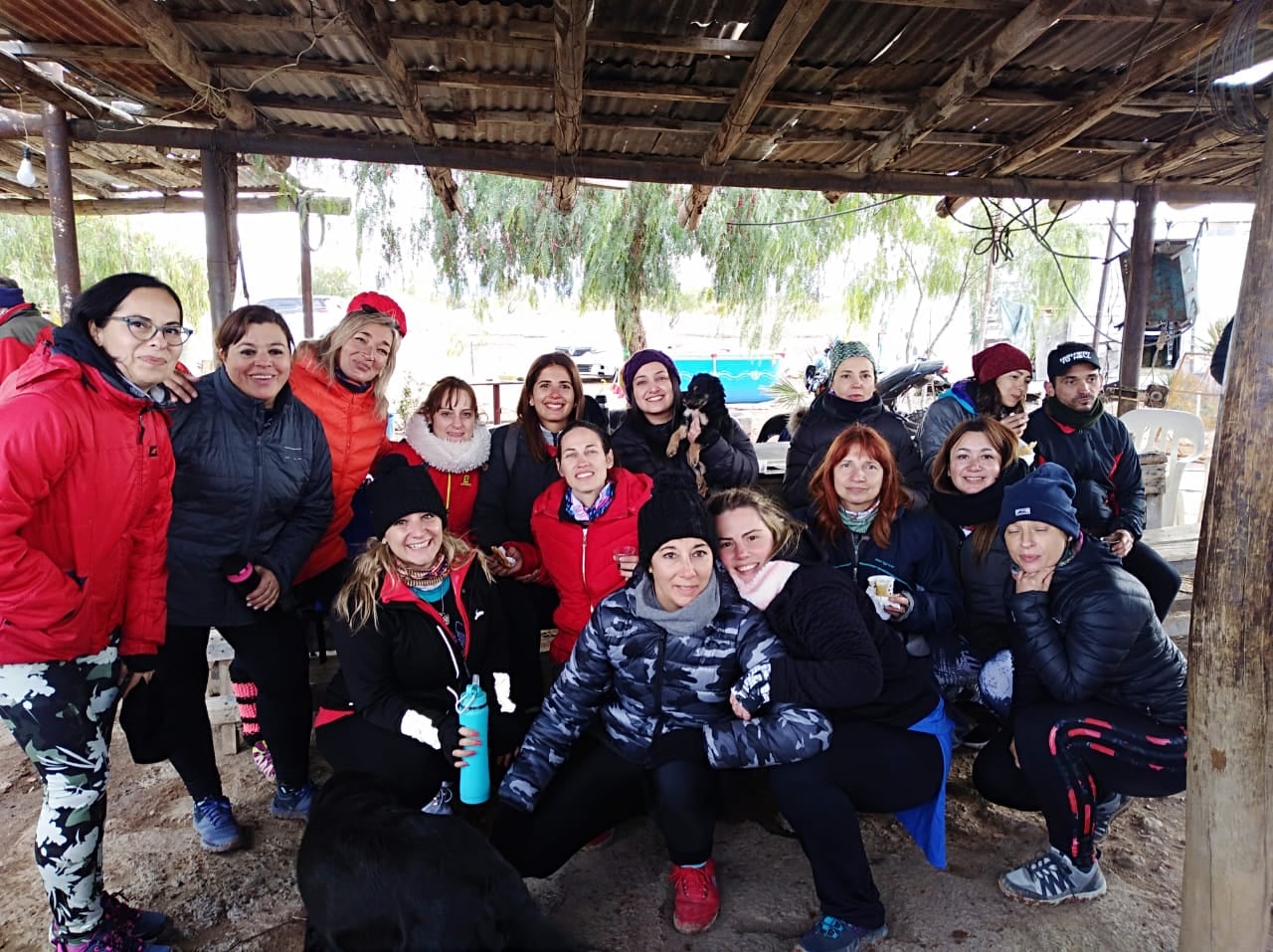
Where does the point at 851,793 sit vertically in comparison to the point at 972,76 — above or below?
below

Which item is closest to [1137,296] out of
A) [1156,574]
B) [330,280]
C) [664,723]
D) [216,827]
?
[1156,574]

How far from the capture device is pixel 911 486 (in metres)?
3.42

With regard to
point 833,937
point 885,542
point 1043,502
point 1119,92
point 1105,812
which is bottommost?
point 833,937

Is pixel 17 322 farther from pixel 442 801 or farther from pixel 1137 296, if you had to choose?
pixel 1137 296

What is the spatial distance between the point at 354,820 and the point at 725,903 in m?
1.27

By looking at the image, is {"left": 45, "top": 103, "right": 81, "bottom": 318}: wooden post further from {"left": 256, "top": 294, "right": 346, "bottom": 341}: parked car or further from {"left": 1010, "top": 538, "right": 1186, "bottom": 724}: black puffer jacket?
{"left": 256, "top": 294, "right": 346, "bottom": 341}: parked car

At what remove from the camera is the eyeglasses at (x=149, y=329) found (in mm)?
2039

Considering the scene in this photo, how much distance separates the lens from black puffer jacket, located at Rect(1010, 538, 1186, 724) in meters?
2.37

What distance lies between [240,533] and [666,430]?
5.89 ft

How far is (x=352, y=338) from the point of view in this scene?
300 cm

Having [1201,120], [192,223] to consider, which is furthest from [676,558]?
[192,223]

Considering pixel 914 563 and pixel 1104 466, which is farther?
pixel 1104 466

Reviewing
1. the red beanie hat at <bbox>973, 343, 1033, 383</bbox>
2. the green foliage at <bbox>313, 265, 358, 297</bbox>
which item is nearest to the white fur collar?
the red beanie hat at <bbox>973, 343, 1033, 383</bbox>

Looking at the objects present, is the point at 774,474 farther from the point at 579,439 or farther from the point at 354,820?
the point at 354,820
